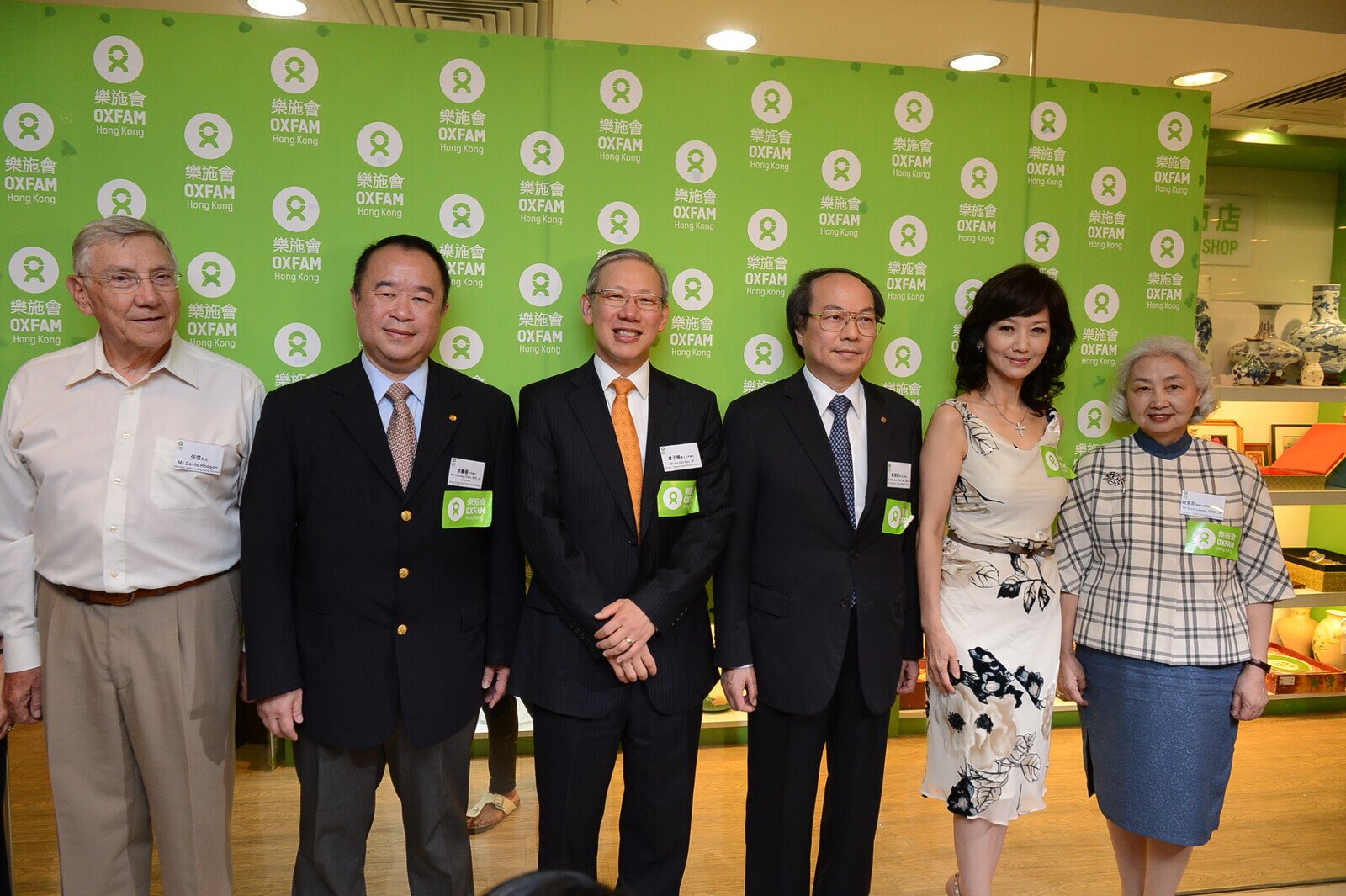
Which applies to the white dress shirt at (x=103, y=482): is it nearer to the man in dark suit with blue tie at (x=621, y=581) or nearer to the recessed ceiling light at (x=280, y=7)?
the man in dark suit with blue tie at (x=621, y=581)

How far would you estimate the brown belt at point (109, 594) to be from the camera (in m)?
2.26

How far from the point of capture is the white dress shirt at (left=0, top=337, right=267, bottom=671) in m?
2.25

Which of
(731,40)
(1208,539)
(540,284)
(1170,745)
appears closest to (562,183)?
(540,284)

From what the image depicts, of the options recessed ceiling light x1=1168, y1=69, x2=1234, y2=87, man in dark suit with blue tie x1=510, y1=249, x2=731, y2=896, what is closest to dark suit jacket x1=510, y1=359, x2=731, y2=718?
man in dark suit with blue tie x1=510, y1=249, x2=731, y2=896

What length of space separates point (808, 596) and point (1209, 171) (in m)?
2.45

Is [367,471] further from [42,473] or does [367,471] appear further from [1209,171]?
[1209,171]

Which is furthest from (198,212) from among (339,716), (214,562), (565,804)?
(565,804)

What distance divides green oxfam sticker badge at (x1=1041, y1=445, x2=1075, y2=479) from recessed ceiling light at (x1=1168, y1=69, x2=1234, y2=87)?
163 cm

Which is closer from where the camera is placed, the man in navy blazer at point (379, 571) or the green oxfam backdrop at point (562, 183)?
the man in navy blazer at point (379, 571)

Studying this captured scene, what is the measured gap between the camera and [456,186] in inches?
→ 110

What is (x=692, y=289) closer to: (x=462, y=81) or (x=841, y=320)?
(x=841, y=320)

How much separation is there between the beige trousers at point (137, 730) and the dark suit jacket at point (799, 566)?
143 cm

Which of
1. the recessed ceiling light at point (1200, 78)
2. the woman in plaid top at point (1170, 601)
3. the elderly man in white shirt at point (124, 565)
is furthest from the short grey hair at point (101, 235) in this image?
the recessed ceiling light at point (1200, 78)

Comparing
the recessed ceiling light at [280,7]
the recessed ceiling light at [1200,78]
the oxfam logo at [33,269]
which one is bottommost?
the oxfam logo at [33,269]
